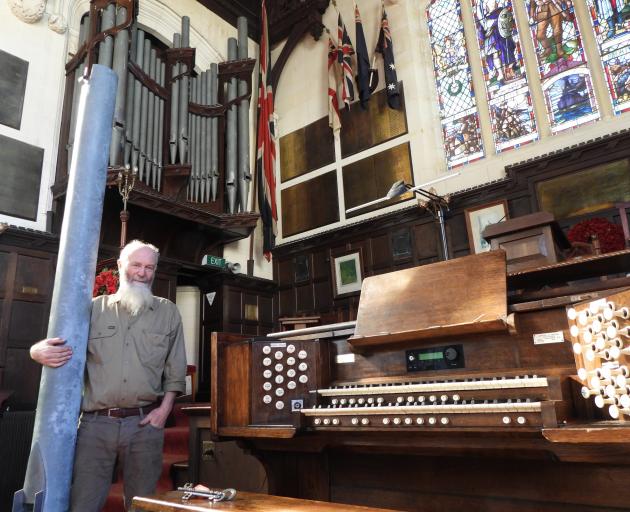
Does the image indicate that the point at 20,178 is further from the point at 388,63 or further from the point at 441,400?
the point at 441,400

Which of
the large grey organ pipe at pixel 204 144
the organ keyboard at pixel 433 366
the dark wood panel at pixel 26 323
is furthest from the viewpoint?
the large grey organ pipe at pixel 204 144

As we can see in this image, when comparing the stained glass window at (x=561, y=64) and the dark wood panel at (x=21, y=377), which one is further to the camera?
the stained glass window at (x=561, y=64)

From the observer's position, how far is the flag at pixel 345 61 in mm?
7863

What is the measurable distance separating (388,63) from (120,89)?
153 inches

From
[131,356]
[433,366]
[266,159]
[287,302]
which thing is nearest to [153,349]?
[131,356]

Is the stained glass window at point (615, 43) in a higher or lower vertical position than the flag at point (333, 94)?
lower

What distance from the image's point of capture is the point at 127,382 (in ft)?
7.17

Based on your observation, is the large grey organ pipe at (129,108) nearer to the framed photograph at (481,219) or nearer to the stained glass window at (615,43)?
the framed photograph at (481,219)

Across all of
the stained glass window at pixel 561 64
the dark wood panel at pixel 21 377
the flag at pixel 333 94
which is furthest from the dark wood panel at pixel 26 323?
the stained glass window at pixel 561 64

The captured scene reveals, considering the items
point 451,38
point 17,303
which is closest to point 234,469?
point 17,303

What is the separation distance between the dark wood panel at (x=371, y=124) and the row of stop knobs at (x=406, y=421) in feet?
19.7

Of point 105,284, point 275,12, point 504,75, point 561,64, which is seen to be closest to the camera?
point 105,284

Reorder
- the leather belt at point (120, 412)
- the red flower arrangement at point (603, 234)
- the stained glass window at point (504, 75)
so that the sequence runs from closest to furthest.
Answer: the leather belt at point (120, 412), the red flower arrangement at point (603, 234), the stained glass window at point (504, 75)

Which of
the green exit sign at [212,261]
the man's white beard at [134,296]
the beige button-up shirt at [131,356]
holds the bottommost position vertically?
the beige button-up shirt at [131,356]
